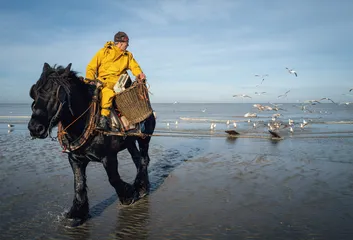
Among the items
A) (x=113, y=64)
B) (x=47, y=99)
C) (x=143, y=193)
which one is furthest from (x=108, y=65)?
(x=143, y=193)

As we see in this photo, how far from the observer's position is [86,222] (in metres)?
5.46

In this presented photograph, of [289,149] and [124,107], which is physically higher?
[124,107]

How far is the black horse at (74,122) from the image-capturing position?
4312 mm

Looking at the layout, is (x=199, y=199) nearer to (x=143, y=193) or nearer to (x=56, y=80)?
(x=143, y=193)

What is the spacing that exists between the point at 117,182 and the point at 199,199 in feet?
6.41

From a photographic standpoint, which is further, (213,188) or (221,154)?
(221,154)

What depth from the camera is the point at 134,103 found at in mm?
5859

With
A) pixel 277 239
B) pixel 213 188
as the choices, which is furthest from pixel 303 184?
pixel 277 239

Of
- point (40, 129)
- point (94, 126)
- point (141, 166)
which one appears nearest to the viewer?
point (40, 129)

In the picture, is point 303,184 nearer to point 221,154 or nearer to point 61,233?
point 221,154

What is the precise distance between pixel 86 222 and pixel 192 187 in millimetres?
2966

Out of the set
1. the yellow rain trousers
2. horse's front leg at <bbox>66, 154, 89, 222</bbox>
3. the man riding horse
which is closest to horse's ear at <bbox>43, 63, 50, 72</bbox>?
the man riding horse

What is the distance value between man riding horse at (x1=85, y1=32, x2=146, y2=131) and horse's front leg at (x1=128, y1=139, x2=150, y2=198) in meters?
1.73

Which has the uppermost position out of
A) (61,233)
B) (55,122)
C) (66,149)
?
(55,122)
